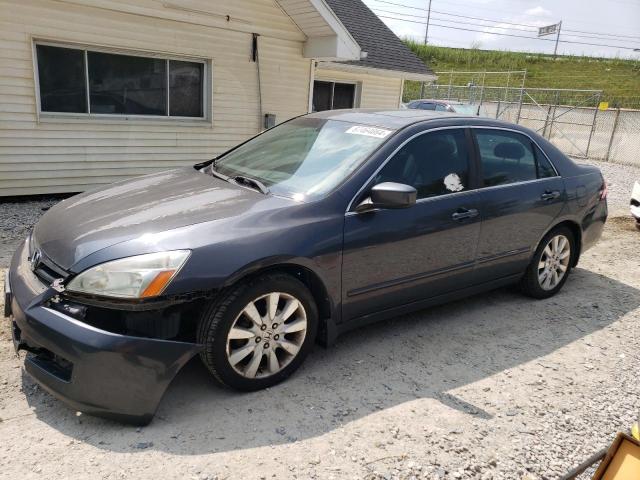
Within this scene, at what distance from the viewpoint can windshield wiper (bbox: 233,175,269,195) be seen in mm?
3418

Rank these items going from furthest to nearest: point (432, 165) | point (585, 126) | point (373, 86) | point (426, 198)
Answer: point (585, 126)
point (373, 86)
point (432, 165)
point (426, 198)

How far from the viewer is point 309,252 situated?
3072mm

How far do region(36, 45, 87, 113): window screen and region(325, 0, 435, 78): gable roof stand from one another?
18.8 feet

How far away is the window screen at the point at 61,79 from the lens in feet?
24.0

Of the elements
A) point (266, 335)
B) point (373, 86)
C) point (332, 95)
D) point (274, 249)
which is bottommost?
point (266, 335)

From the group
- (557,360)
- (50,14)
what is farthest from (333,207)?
(50,14)

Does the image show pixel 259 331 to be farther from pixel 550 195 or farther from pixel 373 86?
pixel 373 86

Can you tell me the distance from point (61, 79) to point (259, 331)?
248 inches

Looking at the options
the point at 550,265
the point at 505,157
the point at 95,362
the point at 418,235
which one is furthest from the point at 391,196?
the point at 550,265

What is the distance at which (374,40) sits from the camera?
→ 12.5 m

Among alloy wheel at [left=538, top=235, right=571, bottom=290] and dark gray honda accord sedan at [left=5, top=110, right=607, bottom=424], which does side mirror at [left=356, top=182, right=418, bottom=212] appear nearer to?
dark gray honda accord sedan at [left=5, top=110, right=607, bottom=424]

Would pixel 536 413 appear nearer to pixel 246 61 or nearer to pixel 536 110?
pixel 246 61

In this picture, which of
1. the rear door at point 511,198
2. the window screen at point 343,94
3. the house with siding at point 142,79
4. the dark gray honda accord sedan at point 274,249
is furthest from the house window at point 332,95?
the rear door at point 511,198

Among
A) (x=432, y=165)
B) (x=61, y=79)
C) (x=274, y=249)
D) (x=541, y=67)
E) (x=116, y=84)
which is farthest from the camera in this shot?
(x=541, y=67)
